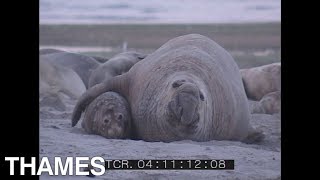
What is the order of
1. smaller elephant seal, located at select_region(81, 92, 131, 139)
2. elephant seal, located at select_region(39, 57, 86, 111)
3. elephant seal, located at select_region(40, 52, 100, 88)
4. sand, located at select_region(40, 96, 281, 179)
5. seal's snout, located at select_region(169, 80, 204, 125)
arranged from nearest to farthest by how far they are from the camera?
sand, located at select_region(40, 96, 281, 179)
seal's snout, located at select_region(169, 80, 204, 125)
smaller elephant seal, located at select_region(81, 92, 131, 139)
elephant seal, located at select_region(39, 57, 86, 111)
elephant seal, located at select_region(40, 52, 100, 88)

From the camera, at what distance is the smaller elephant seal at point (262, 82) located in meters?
10.3

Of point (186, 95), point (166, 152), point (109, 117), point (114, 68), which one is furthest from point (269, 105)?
point (166, 152)

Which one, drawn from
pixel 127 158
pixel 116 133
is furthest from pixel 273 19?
pixel 127 158

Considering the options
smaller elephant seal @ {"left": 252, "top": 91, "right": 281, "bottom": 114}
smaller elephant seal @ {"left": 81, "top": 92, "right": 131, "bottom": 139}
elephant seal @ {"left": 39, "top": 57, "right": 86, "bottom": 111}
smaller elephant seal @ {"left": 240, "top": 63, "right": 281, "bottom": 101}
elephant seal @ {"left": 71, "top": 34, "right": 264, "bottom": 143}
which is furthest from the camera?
smaller elephant seal @ {"left": 240, "top": 63, "right": 281, "bottom": 101}

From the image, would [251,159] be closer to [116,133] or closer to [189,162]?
[189,162]

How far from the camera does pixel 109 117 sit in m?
7.56

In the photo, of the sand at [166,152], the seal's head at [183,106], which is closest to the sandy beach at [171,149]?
the sand at [166,152]

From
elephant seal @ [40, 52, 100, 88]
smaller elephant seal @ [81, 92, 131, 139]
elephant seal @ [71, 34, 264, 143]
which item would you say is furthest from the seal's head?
elephant seal @ [40, 52, 100, 88]

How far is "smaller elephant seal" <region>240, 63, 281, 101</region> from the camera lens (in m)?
10.3

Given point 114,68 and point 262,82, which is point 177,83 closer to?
point 114,68

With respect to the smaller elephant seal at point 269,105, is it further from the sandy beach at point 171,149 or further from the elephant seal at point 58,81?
the elephant seal at point 58,81

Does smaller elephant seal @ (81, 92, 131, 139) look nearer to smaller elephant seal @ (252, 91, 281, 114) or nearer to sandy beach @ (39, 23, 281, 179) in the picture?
sandy beach @ (39, 23, 281, 179)

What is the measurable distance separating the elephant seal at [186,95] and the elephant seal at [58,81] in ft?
6.52
